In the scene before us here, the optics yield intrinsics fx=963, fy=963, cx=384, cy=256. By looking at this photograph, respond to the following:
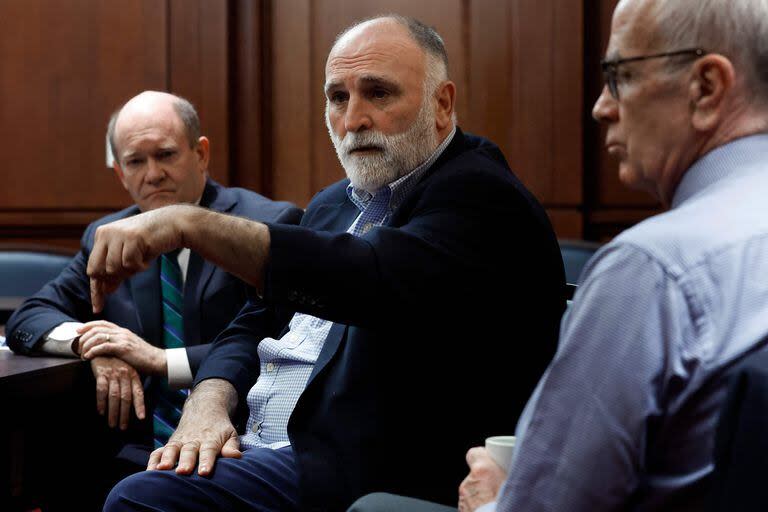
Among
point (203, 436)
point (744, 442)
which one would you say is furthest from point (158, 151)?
point (744, 442)

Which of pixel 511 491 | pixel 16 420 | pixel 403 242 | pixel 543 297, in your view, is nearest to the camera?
pixel 511 491

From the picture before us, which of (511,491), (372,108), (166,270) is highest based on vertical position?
(372,108)

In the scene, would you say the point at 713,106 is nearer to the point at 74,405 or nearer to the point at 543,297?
the point at 543,297

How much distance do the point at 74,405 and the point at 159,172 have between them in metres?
0.76

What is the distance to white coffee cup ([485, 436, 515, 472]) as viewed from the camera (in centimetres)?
116

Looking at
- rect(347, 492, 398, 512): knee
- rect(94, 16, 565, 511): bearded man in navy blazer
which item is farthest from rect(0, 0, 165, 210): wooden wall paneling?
rect(347, 492, 398, 512): knee

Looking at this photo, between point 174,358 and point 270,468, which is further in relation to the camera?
point 174,358

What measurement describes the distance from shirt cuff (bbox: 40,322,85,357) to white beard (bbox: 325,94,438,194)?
839mm

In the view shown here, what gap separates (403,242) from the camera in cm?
156

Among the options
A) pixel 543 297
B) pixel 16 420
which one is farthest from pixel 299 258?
pixel 16 420

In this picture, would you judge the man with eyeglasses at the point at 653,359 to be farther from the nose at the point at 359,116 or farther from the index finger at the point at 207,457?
the nose at the point at 359,116

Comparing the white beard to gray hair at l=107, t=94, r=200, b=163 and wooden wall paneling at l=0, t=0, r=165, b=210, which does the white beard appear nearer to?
gray hair at l=107, t=94, r=200, b=163

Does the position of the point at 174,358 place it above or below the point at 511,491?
below

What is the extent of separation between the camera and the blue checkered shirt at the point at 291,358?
1908 millimetres
